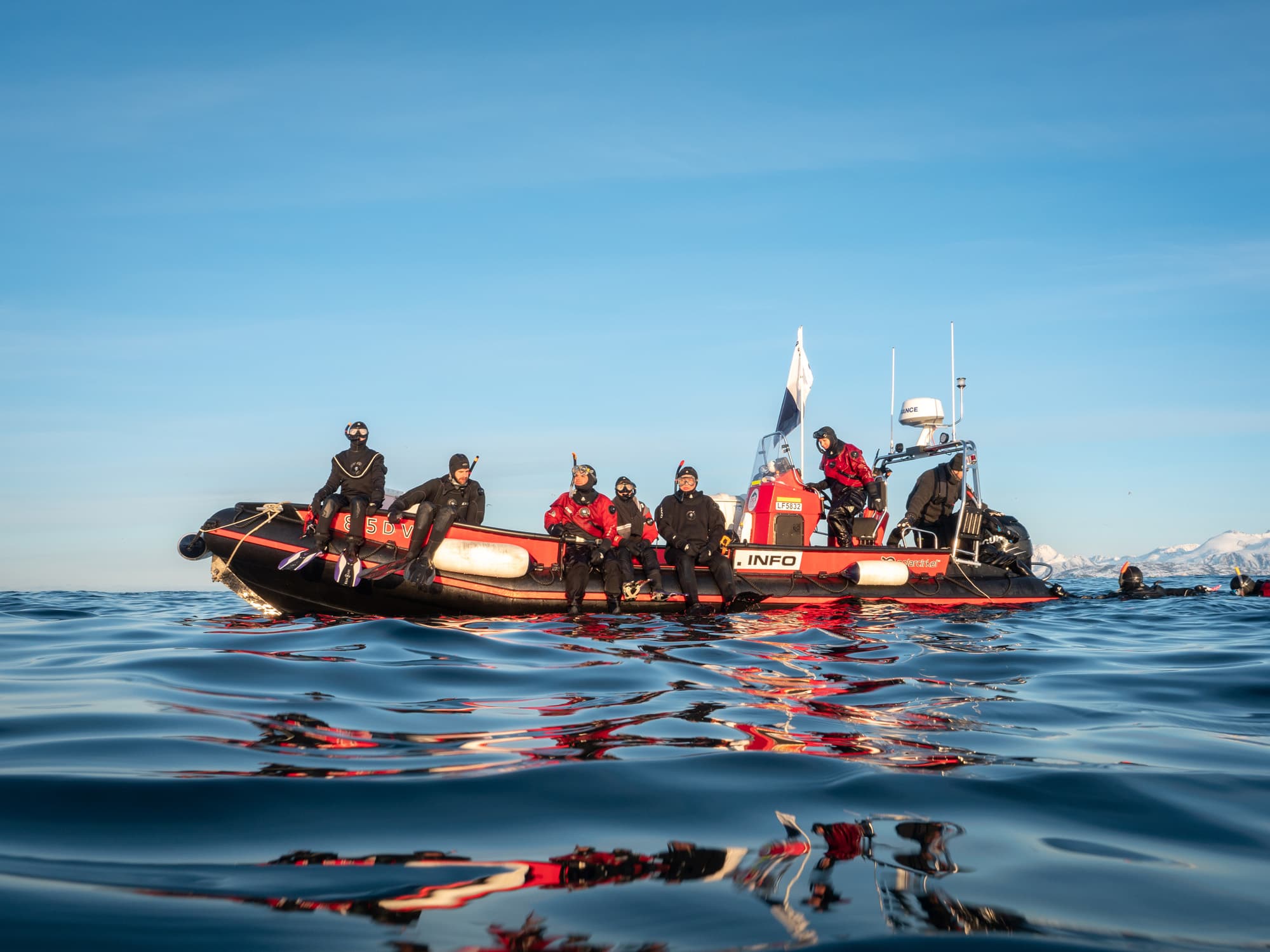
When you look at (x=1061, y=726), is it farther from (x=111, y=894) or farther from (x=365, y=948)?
(x=111, y=894)

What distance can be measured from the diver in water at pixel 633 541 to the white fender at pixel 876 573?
9.37ft

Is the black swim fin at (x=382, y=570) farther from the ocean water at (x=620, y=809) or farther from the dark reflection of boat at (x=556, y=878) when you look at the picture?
the dark reflection of boat at (x=556, y=878)

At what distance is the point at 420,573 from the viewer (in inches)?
409

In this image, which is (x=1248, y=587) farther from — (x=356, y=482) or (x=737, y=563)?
(x=356, y=482)

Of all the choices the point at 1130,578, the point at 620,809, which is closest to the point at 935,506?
the point at 1130,578

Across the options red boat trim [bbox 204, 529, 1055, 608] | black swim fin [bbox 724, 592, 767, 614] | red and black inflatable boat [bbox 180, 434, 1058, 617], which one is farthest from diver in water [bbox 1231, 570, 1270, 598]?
black swim fin [bbox 724, 592, 767, 614]

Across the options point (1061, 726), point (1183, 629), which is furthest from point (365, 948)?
point (1183, 629)

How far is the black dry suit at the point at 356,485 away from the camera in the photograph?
10.7m

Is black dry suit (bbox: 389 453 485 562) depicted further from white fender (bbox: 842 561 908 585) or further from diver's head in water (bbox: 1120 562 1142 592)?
diver's head in water (bbox: 1120 562 1142 592)

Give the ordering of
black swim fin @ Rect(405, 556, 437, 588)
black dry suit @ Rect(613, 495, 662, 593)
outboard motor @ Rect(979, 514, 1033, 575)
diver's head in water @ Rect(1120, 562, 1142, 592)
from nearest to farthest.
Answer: black swim fin @ Rect(405, 556, 437, 588) < black dry suit @ Rect(613, 495, 662, 593) < outboard motor @ Rect(979, 514, 1033, 575) < diver's head in water @ Rect(1120, 562, 1142, 592)

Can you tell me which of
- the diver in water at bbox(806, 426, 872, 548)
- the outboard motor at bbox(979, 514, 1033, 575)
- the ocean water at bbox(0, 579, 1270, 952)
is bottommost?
the ocean water at bbox(0, 579, 1270, 952)

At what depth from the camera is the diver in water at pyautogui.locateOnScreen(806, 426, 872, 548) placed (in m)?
13.6

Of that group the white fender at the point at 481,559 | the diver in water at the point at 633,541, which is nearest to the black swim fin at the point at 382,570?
the white fender at the point at 481,559

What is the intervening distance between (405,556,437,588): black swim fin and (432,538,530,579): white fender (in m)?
0.14
